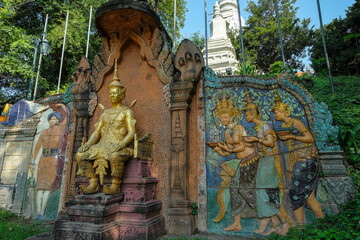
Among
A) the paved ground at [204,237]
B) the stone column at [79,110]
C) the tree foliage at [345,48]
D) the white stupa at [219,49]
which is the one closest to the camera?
the paved ground at [204,237]

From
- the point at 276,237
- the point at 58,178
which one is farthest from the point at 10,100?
the point at 276,237

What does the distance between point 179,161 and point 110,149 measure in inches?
57.0

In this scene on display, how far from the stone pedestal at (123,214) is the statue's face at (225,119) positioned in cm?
196

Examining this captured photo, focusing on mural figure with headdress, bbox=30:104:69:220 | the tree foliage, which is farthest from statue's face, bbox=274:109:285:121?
the tree foliage

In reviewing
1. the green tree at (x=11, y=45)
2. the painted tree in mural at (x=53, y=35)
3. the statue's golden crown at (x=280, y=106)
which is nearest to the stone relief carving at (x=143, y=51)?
the statue's golden crown at (x=280, y=106)

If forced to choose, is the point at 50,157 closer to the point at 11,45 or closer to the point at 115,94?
the point at 115,94

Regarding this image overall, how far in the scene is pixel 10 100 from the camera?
14.6 m

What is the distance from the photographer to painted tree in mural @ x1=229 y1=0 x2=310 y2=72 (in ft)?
63.5

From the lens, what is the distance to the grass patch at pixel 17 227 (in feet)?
17.0

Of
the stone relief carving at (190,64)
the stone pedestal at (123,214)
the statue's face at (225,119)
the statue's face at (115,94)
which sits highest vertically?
the stone relief carving at (190,64)

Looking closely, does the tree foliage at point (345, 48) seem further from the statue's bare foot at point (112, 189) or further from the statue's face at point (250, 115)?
the statue's bare foot at point (112, 189)

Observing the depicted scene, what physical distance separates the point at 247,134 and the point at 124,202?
2.92m

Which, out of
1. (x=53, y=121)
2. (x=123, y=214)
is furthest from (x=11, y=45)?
(x=123, y=214)

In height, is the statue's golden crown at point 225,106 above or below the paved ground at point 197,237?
above
